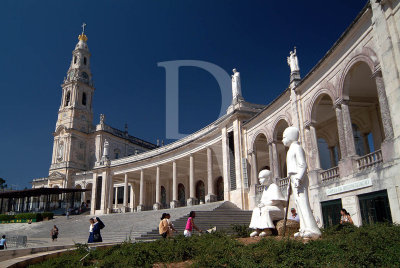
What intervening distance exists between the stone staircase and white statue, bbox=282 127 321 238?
9.47 metres

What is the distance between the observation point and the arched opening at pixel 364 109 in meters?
18.7

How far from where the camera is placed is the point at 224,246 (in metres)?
8.05

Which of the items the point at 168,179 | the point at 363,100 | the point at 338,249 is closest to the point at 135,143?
the point at 168,179

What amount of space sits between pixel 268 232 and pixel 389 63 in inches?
344

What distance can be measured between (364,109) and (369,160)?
9470 millimetres

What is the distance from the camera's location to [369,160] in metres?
14.3

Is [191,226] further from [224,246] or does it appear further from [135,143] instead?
[135,143]

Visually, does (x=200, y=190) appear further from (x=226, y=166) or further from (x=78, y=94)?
(x=78, y=94)

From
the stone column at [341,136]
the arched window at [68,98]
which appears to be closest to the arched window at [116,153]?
the arched window at [68,98]

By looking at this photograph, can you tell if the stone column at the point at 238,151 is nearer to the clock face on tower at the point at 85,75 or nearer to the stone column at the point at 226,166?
the stone column at the point at 226,166

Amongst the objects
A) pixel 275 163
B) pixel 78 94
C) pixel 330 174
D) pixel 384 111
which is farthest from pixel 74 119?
pixel 384 111

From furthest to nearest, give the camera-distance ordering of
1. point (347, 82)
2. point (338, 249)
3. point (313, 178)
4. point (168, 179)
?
point (168, 179)
point (313, 178)
point (347, 82)
point (338, 249)

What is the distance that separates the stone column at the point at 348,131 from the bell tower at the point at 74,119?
54448 mm

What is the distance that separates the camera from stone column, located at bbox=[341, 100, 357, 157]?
622 inches
